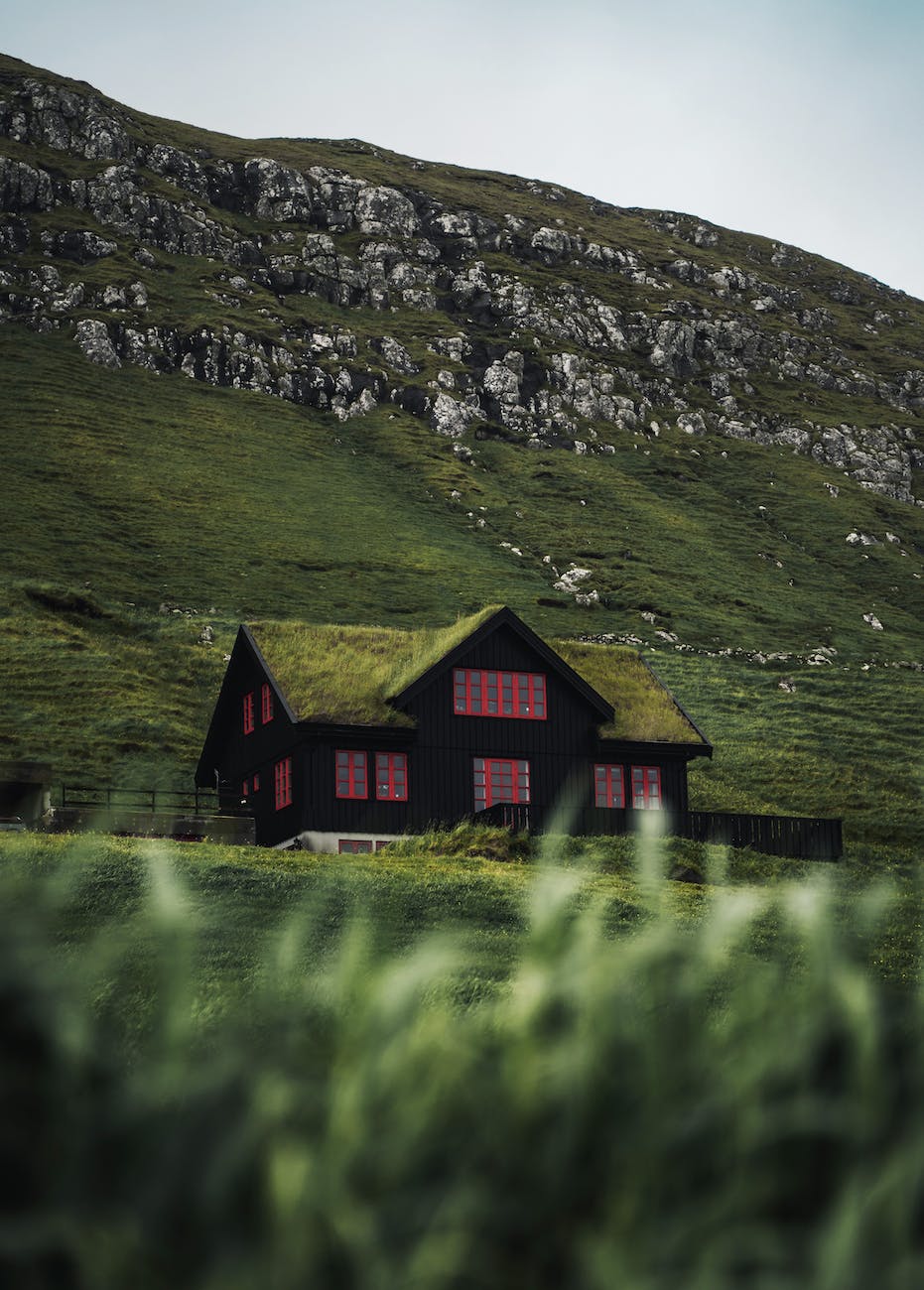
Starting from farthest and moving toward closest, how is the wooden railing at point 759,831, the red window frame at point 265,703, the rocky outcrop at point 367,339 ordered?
the rocky outcrop at point 367,339 < the red window frame at point 265,703 < the wooden railing at point 759,831

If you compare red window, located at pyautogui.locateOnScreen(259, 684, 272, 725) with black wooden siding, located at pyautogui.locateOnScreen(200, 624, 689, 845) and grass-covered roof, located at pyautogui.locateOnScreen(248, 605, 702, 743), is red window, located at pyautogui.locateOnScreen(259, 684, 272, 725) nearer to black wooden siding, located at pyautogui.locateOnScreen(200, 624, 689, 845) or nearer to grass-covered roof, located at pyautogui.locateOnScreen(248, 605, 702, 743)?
black wooden siding, located at pyautogui.locateOnScreen(200, 624, 689, 845)

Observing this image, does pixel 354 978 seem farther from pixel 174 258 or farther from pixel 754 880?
pixel 174 258

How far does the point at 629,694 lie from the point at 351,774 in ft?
33.1

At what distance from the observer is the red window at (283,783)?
41250mm

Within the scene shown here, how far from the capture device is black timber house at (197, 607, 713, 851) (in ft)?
131

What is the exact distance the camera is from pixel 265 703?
1721 inches

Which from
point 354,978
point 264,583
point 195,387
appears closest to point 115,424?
point 195,387

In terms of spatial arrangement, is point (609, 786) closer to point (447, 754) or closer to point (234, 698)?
point (447, 754)

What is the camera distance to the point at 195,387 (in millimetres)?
150500

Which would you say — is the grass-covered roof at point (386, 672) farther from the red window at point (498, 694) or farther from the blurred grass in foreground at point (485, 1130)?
the blurred grass in foreground at point (485, 1130)

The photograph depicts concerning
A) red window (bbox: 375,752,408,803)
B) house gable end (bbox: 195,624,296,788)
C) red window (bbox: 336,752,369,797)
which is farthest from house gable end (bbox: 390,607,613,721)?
house gable end (bbox: 195,624,296,788)

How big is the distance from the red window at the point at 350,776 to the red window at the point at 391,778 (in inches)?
16.0

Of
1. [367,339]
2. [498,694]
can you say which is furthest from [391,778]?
[367,339]

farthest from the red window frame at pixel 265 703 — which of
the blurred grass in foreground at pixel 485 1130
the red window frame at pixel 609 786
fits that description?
the blurred grass in foreground at pixel 485 1130
